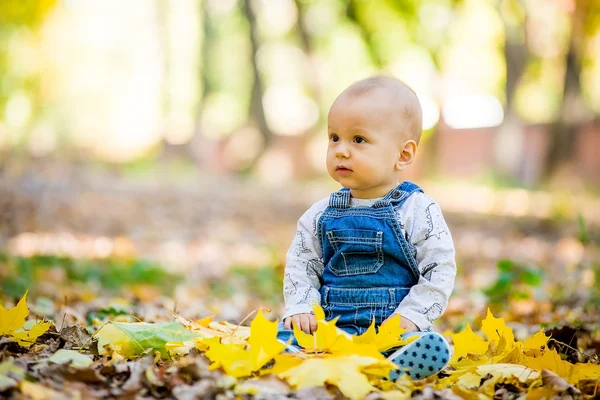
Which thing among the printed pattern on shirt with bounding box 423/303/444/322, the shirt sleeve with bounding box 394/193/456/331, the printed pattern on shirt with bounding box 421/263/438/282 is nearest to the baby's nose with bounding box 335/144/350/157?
the shirt sleeve with bounding box 394/193/456/331

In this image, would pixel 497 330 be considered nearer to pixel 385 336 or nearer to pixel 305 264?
pixel 385 336

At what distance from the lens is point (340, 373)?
1957 mm

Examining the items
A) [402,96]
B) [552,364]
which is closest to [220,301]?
[402,96]

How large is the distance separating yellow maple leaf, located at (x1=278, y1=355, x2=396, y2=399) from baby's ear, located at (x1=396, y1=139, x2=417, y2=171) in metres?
0.84

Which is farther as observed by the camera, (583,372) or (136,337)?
(136,337)

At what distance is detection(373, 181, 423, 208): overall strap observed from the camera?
8.44ft

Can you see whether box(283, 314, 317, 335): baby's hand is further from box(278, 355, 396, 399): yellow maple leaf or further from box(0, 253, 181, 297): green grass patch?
box(0, 253, 181, 297): green grass patch

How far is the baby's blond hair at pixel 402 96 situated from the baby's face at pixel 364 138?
0.07 ft

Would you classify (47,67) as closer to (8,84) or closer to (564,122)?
(8,84)

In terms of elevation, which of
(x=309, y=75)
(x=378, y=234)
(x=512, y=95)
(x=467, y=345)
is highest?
(x=309, y=75)

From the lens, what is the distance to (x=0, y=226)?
7492 mm

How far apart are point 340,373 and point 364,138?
3.02 ft

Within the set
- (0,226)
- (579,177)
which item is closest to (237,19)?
(579,177)

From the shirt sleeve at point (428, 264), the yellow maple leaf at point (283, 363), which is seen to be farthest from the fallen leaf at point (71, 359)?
the shirt sleeve at point (428, 264)
